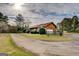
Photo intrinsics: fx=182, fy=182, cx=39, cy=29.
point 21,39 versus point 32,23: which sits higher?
point 32,23

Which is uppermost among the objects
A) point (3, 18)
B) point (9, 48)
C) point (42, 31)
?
point (3, 18)

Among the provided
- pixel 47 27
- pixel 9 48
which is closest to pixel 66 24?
pixel 47 27

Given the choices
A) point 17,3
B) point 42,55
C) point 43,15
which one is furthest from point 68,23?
point 17,3

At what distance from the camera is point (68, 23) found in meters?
1.40

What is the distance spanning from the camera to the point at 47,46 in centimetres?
138

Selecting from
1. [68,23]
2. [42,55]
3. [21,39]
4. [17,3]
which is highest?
[17,3]

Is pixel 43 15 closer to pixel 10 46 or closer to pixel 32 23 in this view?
pixel 32 23

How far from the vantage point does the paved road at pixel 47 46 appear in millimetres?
1370

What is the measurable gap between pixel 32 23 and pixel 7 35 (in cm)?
21

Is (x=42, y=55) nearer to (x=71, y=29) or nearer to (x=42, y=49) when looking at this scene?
(x=42, y=49)

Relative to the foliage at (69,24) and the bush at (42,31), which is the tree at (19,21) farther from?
the foliage at (69,24)

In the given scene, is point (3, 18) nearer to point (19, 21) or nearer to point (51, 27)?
point (19, 21)

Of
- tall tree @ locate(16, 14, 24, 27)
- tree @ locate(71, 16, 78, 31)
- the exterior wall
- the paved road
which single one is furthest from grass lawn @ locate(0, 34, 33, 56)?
tree @ locate(71, 16, 78, 31)

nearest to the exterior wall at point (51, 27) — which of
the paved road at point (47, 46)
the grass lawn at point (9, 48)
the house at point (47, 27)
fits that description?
the house at point (47, 27)
